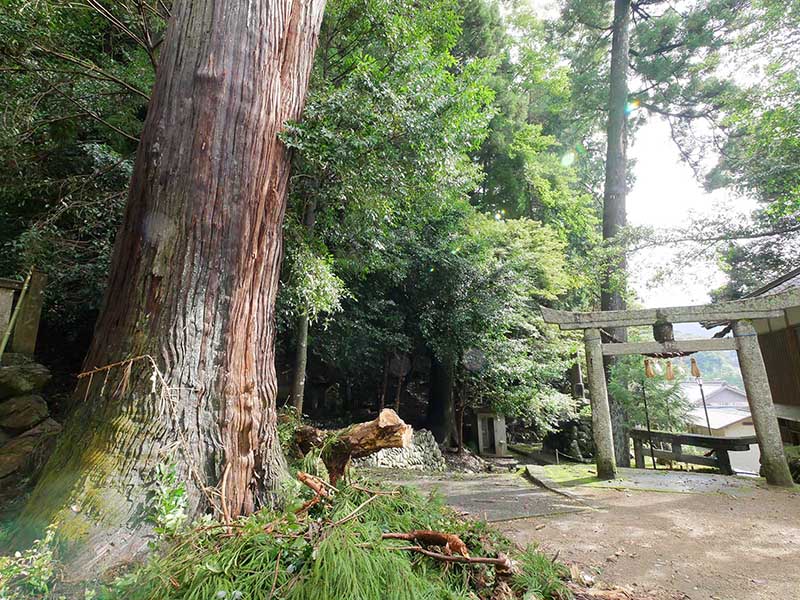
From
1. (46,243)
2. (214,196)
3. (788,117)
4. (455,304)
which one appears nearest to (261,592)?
(214,196)

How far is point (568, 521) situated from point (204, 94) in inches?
167

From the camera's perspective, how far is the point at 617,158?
412 inches

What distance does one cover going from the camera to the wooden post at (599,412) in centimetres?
532

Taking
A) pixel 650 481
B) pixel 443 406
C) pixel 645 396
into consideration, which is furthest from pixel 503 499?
pixel 645 396

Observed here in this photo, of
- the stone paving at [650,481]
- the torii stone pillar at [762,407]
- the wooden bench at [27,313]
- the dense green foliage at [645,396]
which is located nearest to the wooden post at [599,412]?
the stone paving at [650,481]

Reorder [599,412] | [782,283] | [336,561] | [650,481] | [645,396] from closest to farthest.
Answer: [336,561], [650,481], [599,412], [782,283], [645,396]

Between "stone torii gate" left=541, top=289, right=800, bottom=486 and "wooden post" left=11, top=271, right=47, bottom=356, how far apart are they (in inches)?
249

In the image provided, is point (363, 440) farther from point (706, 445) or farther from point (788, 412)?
point (788, 412)

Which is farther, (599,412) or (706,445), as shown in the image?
(706,445)

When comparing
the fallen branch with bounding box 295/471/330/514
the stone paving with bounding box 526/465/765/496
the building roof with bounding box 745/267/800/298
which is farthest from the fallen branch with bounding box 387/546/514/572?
the building roof with bounding box 745/267/800/298

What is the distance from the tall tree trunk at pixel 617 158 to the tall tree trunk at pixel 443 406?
3.65 meters

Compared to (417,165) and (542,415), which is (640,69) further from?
(417,165)

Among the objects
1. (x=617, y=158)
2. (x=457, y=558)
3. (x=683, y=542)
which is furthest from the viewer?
(x=617, y=158)

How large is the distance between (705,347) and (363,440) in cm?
533
